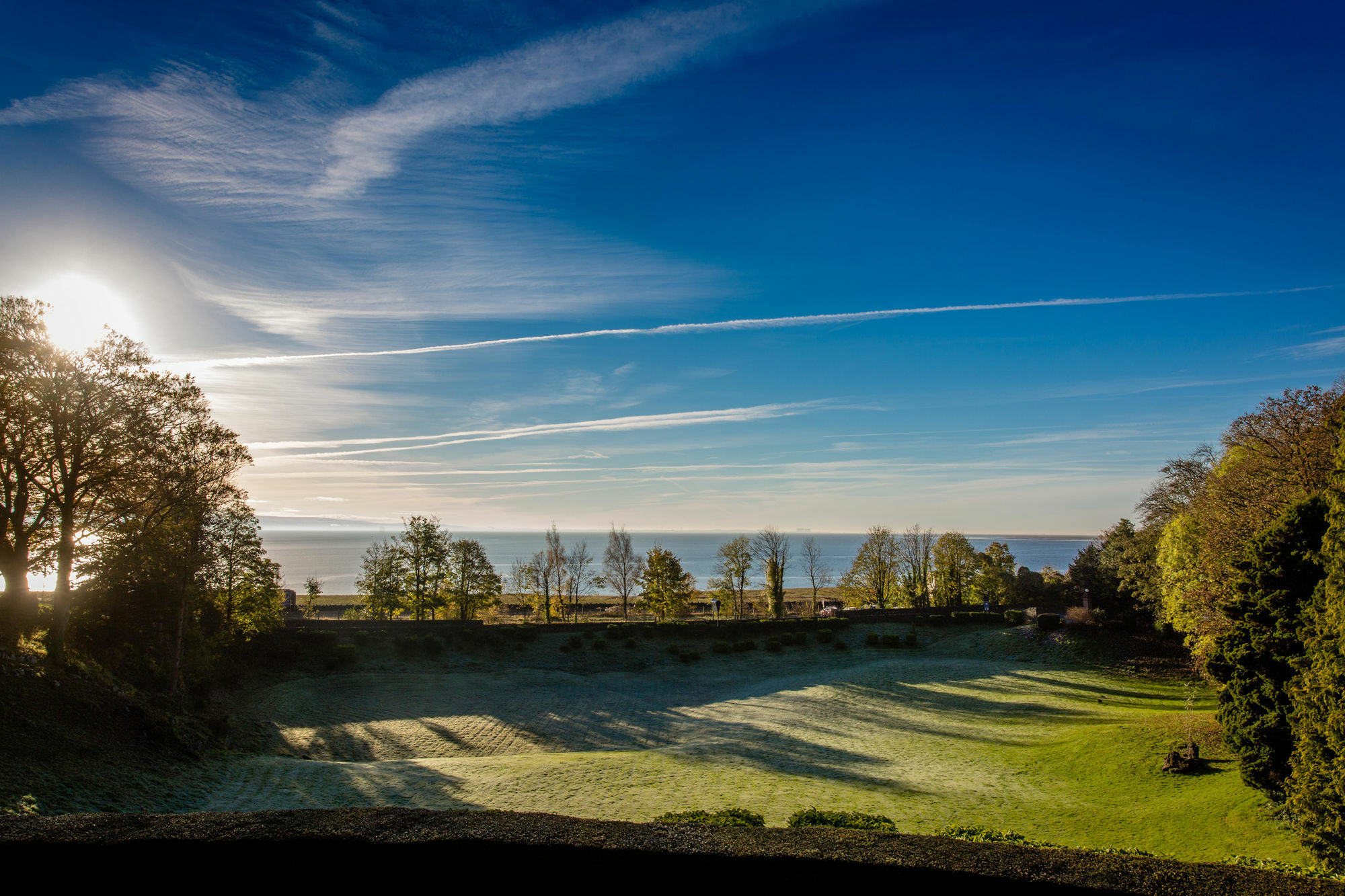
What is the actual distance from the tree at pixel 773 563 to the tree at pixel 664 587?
29.6 ft

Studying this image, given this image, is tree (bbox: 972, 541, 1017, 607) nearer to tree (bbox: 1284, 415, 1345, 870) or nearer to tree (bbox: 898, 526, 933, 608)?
tree (bbox: 898, 526, 933, 608)

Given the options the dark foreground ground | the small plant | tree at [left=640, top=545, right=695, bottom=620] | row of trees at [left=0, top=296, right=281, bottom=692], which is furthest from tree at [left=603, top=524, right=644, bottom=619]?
the dark foreground ground

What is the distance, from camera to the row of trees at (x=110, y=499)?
62.1 ft

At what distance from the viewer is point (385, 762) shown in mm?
20812

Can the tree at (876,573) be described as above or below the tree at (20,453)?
below

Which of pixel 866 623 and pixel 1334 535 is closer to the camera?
pixel 1334 535

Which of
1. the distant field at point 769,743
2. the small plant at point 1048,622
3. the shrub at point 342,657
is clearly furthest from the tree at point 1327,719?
the shrub at point 342,657

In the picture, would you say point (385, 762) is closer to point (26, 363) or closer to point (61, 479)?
point (61, 479)

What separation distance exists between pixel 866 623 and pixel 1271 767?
33.6m

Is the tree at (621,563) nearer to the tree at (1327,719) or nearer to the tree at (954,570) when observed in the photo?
the tree at (954,570)

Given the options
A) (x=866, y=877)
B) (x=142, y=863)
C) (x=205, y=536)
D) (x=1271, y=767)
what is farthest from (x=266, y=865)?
(x=205, y=536)

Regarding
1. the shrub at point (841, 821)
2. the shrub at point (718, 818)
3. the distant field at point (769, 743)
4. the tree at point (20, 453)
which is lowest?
the distant field at point (769, 743)

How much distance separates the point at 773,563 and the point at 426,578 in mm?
32376

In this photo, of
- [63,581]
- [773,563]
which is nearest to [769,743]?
[63,581]
